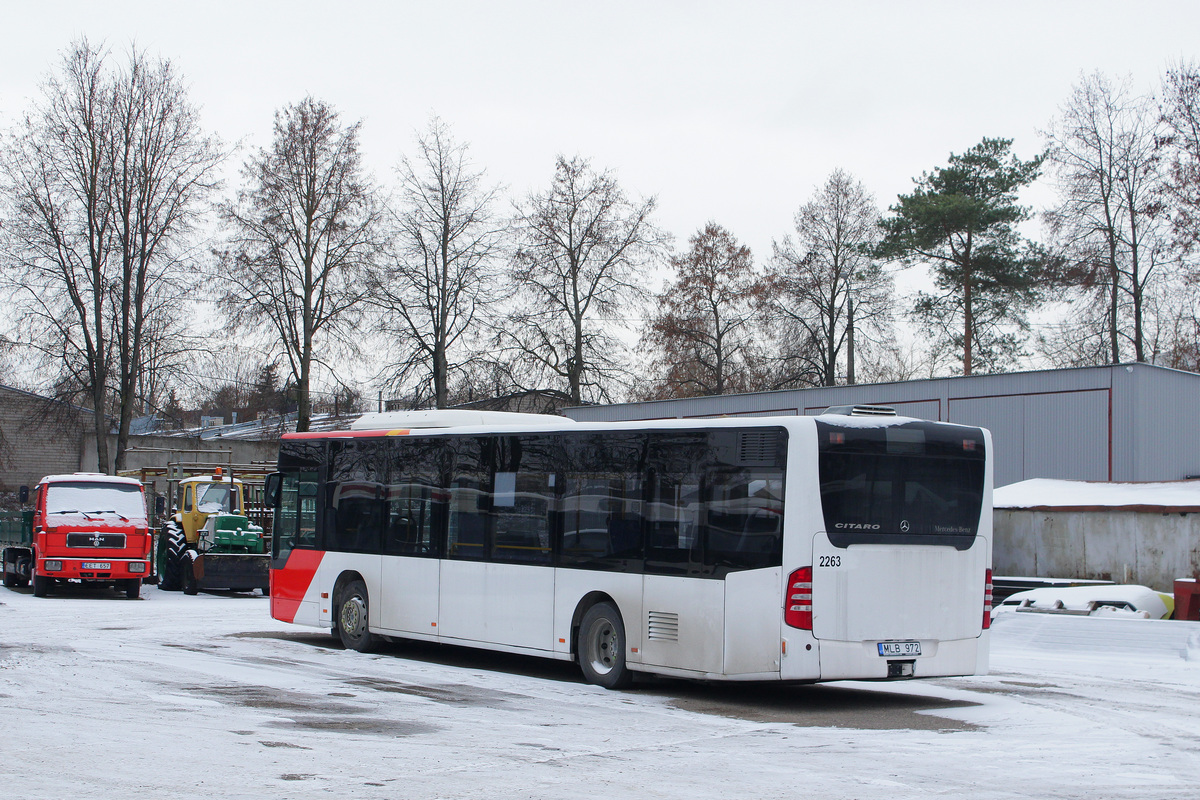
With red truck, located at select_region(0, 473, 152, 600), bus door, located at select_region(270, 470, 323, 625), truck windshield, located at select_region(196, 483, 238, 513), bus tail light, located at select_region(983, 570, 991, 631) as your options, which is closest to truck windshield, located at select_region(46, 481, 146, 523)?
red truck, located at select_region(0, 473, 152, 600)

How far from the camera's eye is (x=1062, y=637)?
17719 millimetres

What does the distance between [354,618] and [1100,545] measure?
14846mm

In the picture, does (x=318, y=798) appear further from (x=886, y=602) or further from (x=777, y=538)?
(x=886, y=602)

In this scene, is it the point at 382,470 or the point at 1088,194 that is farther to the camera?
the point at 1088,194

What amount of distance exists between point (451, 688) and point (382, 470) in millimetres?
4134

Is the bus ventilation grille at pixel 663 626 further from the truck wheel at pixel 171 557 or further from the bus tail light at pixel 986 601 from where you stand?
the truck wheel at pixel 171 557

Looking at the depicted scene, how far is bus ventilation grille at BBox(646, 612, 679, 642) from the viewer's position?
12258 millimetres

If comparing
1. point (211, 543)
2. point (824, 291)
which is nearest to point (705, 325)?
point (824, 291)

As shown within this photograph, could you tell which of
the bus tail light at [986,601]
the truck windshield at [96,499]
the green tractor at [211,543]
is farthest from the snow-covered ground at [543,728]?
the green tractor at [211,543]

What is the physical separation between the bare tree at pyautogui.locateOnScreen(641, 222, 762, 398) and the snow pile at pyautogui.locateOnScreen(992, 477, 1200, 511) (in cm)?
2896

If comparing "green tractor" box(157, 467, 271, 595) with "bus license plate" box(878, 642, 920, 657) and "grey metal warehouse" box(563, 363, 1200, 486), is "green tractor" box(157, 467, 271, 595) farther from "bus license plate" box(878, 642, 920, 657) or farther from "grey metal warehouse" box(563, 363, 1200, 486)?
"grey metal warehouse" box(563, 363, 1200, 486)

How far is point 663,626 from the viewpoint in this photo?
1239 cm

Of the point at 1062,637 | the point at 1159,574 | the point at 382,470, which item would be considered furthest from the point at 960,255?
the point at 382,470

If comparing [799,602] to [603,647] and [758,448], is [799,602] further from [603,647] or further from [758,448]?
[603,647]
